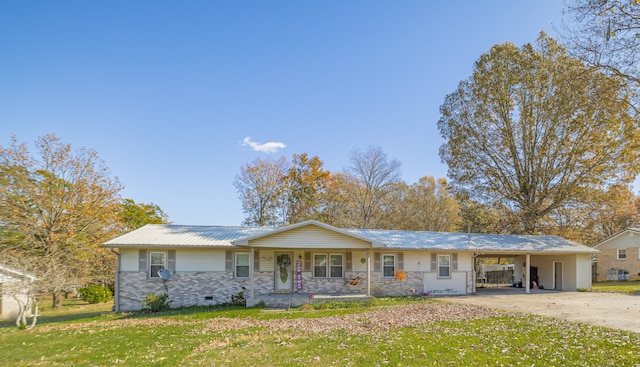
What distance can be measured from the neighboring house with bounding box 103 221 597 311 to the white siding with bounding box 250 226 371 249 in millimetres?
41

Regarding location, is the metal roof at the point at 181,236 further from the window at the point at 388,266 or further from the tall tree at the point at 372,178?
the tall tree at the point at 372,178

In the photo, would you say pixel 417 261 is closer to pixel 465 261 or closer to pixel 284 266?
pixel 465 261

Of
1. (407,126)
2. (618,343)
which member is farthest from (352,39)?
(618,343)

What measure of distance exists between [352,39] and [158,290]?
532 inches

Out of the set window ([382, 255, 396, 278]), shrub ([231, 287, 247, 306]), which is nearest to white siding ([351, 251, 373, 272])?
window ([382, 255, 396, 278])

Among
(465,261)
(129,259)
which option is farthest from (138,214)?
(465,261)

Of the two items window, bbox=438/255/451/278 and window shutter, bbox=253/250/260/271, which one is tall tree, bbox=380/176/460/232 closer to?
window, bbox=438/255/451/278

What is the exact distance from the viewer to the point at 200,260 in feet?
54.8

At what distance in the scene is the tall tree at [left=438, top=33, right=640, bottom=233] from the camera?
962 inches

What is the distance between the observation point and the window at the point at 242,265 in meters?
17.0

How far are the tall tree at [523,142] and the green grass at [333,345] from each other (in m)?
18.2

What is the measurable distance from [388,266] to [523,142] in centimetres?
1505

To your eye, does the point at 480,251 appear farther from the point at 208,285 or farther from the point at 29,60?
the point at 29,60

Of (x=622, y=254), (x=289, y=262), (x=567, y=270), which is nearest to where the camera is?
(x=289, y=262)
